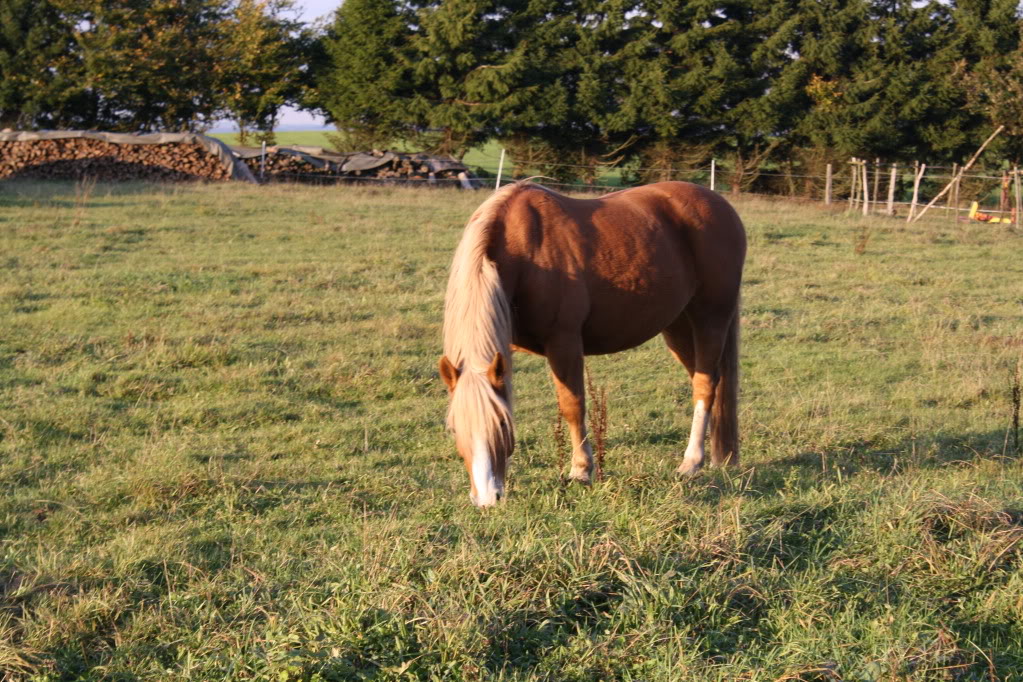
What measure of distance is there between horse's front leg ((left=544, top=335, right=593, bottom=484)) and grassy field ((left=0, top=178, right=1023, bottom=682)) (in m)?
0.31

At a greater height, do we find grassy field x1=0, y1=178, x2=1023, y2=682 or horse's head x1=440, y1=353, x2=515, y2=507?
horse's head x1=440, y1=353, x2=515, y2=507

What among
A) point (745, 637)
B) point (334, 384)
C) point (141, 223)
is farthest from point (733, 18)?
point (745, 637)

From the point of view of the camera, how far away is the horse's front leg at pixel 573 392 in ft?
14.9

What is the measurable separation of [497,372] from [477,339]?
0.61ft

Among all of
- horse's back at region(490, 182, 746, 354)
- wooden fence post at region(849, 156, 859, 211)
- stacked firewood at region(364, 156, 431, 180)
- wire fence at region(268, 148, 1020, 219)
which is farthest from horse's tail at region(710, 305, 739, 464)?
stacked firewood at region(364, 156, 431, 180)

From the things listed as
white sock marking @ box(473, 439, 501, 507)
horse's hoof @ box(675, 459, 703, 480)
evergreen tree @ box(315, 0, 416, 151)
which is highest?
evergreen tree @ box(315, 0, 416, 151)

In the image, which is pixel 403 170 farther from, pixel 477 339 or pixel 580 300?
pixel 477 339

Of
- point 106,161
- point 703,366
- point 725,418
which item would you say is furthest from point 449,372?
point 106,161

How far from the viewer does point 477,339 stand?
13.2ft

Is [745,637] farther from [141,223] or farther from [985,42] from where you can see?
[985,42]

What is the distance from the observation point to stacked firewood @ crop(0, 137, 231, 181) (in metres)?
20.2

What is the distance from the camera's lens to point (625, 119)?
85.9 feet

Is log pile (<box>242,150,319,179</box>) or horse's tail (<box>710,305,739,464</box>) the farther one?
log pile (<box>242,150,319,179</box>)

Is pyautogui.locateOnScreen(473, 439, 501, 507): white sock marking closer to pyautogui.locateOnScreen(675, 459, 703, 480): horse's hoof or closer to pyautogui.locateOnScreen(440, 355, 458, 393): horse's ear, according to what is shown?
pyautogui.locateOnScreen(440, 355, 458, 393): horse's ear
